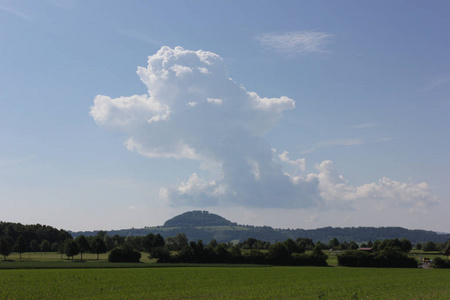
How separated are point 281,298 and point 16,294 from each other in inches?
1135

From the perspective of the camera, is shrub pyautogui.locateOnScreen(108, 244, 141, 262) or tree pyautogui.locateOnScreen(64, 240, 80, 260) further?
tree pyautogui.locateOnScreen(64, 240, 80, 260)

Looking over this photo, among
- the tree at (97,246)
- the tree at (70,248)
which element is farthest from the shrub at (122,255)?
the tree at (97,246)

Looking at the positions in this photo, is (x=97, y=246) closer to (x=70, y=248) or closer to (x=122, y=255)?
(x=70, y=248)

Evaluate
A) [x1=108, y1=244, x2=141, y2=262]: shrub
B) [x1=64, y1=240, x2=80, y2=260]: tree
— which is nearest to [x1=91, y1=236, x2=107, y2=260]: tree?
[x1=64, y1=240, x2=80, y2=260]: tree

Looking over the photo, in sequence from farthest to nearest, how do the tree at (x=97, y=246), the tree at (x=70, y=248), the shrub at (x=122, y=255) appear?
the tree at (x=97, y=246) < the tree at (x=70, y=248) < the shrub at (x=122, y=255)

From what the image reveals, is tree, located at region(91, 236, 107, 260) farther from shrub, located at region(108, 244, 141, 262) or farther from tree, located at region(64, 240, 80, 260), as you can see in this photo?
shrub, located at region(108, 244, 141, 262)

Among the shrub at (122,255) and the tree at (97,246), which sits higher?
the tree at (97,246)

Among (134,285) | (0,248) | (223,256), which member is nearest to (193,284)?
(134,285)

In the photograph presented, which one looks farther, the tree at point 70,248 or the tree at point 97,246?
the tree at point 97,246

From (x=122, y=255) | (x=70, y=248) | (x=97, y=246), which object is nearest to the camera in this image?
(x=122, y=255)

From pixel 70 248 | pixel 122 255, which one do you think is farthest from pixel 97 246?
pixel 122 255

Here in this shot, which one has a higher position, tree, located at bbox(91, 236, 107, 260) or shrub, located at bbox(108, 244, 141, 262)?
tree, located at bbox(91, 236, 107, 260)

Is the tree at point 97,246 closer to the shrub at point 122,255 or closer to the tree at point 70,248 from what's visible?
the tree at point 70,248

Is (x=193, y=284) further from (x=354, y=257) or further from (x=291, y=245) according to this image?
(x=291, y=245)
